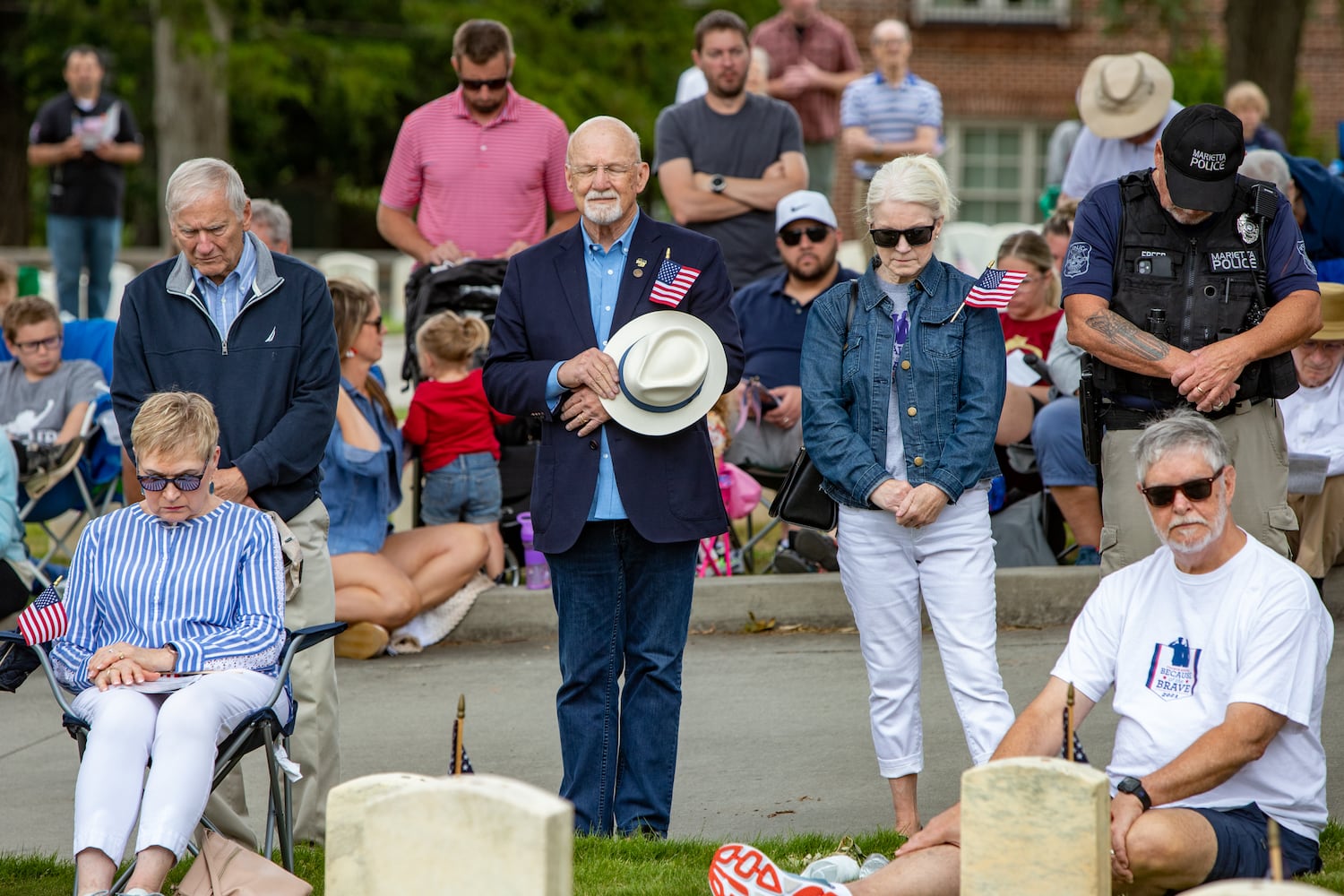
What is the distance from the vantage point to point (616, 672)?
16.9 feet

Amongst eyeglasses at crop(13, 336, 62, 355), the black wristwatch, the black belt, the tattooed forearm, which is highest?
the tattooed forearm

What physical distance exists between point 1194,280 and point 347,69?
1910 centimetres

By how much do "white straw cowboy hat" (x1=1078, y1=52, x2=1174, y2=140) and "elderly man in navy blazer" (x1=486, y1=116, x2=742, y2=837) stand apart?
410 centimetres

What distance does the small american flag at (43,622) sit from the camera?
15.2ft

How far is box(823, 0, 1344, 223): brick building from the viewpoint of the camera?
23172 millimetres

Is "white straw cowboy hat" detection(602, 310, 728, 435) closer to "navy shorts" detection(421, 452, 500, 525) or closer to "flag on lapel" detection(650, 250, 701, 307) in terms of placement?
"flag on lapel" detection(650, 250, 701, 307)

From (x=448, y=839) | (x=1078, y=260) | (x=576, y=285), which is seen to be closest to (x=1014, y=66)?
(x=1078, y=260)

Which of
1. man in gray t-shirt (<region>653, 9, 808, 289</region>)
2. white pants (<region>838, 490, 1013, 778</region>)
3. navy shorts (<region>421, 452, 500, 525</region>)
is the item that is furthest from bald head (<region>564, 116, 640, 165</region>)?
man in gray t-shirt (<region>653, 9, 808, 289</region>)

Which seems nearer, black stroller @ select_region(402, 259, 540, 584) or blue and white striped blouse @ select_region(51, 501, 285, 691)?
blue and white striped blouse @ select_region(51, 501, 285, 691)

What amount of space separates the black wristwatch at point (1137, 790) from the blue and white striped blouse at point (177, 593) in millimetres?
2281

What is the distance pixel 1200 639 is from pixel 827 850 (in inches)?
49.7

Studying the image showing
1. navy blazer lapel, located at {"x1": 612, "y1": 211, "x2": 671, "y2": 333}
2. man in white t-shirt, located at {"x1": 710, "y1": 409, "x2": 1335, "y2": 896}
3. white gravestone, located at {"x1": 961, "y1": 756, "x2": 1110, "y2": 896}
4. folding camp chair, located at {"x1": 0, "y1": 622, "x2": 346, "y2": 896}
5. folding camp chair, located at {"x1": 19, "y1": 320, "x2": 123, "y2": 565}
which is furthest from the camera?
folding camp chair, located at {"x1": 19, "y1": 320, "x2": 123, "y2": 565}

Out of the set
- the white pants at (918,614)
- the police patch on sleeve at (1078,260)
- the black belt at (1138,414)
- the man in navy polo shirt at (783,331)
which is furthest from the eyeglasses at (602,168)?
the man in navy polo shirt at (783,331)

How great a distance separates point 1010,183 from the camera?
23.8 meters
